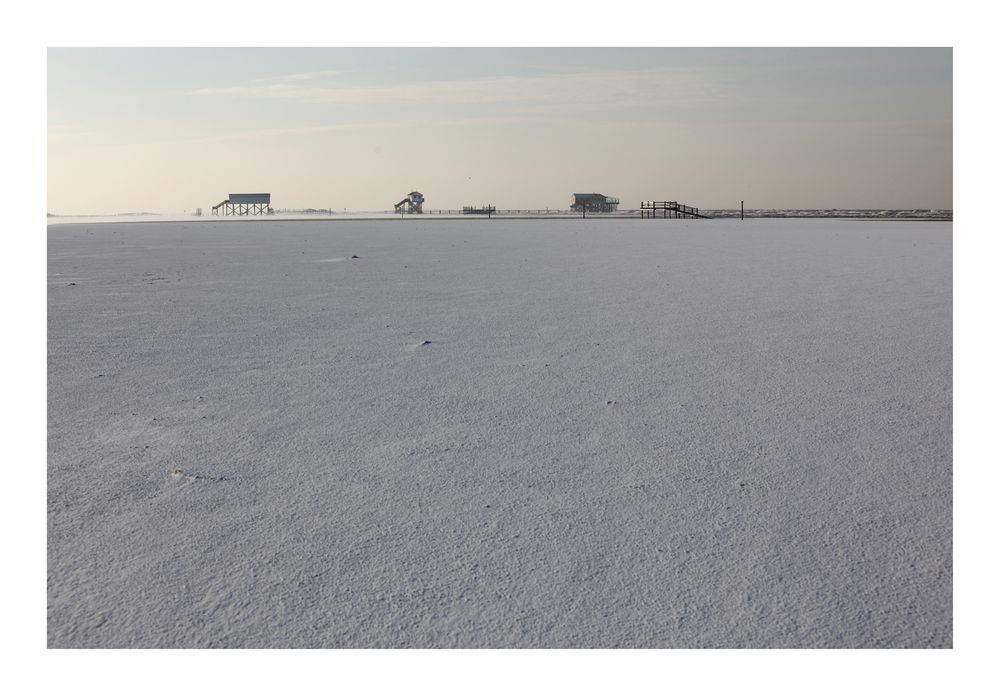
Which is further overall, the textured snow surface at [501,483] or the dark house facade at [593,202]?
the dark house facade at [593,202]

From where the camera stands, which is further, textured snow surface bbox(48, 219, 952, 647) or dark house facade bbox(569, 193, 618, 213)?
dark house facade bbox(569, 193, 618, 213)

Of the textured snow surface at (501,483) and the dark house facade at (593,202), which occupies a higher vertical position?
the dark house facade at (593,202)

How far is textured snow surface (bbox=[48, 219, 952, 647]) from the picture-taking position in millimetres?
2324

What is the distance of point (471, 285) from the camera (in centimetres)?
1069

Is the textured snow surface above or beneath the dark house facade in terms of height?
beneath

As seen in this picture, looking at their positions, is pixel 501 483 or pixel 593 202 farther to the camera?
pixel 593 202

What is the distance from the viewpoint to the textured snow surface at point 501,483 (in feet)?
7.63

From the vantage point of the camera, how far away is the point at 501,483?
3.31 metres

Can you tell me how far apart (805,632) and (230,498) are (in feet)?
7.19

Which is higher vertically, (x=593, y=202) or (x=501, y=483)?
(x=593, y=202)

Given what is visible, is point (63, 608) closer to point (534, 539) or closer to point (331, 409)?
point (534, 539)
